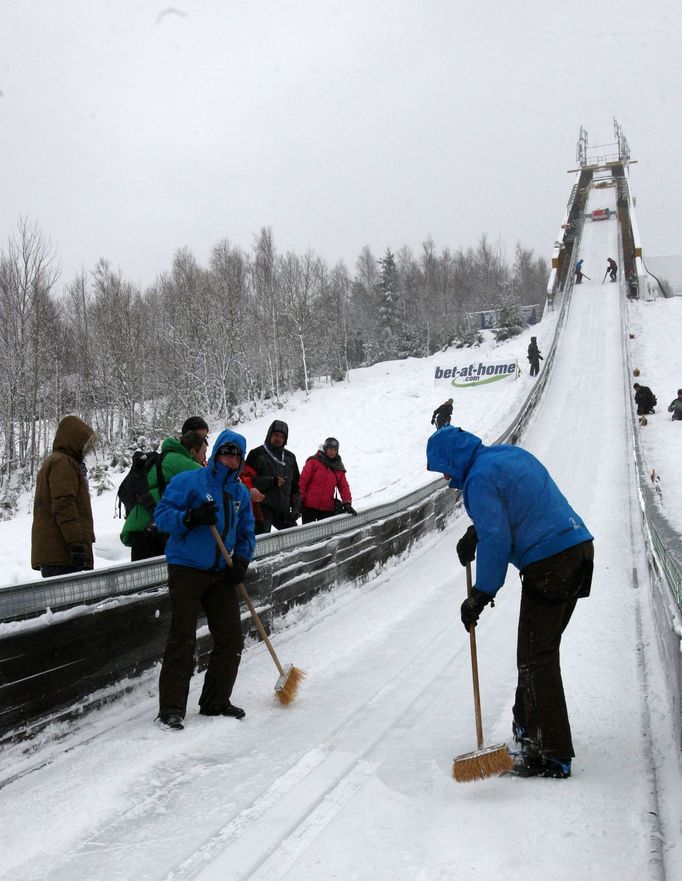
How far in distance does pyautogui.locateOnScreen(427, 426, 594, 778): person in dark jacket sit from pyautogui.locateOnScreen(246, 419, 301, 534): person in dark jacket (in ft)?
13.2

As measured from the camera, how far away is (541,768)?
375cm

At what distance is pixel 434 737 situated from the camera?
4371mm

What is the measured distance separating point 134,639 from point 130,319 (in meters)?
40.3

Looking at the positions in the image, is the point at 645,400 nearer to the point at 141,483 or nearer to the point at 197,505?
the point at 141,483

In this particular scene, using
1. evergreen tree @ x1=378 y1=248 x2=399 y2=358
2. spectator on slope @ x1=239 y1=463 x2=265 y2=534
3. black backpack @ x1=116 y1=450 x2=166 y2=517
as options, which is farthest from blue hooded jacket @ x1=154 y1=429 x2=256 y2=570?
evergreen tree @ x1=378 y1=248 x2=399 y2=358

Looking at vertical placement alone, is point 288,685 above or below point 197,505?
below

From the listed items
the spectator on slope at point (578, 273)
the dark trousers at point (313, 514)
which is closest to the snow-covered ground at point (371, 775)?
the dark trousers at point (313, 514)

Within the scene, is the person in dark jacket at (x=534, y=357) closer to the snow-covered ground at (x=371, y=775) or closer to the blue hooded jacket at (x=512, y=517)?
the snow-covered ground at (x=371, y=775)

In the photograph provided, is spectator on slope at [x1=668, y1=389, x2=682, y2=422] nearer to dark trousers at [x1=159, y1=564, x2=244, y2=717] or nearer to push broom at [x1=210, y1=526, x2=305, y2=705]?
push broom at [x1=210, y1=526, x2=305, y2=705]

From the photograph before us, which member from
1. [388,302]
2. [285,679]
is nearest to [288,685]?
[285,679]

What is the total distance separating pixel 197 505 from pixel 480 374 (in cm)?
2750

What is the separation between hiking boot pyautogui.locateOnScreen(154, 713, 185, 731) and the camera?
4578mm

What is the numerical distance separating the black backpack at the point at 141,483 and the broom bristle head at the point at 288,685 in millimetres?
1558

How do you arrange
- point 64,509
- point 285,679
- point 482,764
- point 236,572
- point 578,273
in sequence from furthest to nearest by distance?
point 578,273 → point 64,509 → point 285,679 → point 236,572 → point 482,764
